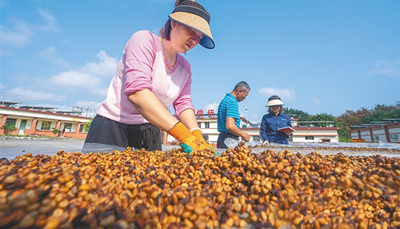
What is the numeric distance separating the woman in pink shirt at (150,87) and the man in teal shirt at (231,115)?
A: 1.27 m

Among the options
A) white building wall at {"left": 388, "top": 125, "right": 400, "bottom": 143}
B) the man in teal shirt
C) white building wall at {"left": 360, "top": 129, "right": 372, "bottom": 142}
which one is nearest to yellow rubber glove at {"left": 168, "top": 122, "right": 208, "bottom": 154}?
the man in teal shirt

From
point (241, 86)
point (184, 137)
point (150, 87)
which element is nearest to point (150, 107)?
point (150, 87)

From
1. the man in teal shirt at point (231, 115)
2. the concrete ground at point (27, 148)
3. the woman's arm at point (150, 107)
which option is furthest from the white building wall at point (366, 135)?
the woman's arm at point (150, 107)

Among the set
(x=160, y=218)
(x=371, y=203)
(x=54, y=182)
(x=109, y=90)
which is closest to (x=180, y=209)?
(x=160, y=218)

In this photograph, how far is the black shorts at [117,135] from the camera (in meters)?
1.84

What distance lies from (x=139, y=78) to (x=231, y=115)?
218 cm

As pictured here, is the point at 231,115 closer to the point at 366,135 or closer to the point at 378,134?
the point at 378,134

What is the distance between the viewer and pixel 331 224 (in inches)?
30.1

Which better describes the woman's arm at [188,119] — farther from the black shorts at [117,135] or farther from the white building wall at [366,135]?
the white building wall at [366,135]

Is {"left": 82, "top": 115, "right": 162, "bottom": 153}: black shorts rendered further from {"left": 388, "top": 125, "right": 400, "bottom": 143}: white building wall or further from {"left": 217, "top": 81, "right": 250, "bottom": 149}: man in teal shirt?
{"left": 388, "top": 125, "right": 400, "bottom": 143}: white building wall

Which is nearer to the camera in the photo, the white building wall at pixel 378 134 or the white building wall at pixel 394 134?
the white building wall at pixel 394 134

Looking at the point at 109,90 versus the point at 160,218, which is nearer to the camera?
the point at 160,218

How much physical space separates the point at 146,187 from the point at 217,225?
14.1 inches

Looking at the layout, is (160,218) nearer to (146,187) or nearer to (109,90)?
(146,187)
